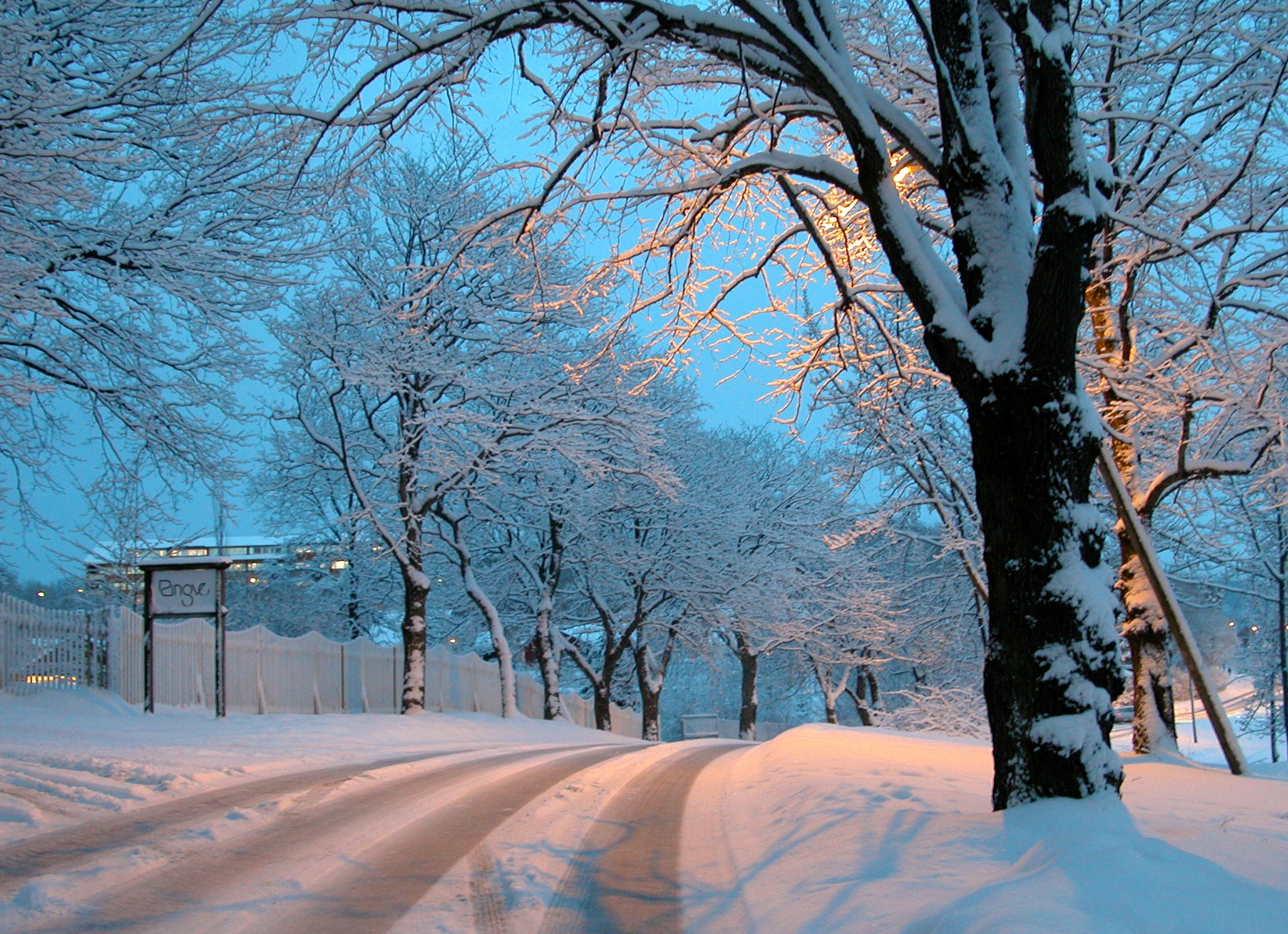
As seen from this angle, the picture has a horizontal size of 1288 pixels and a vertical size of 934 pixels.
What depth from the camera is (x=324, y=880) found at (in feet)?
15.8

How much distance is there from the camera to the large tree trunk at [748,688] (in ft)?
108

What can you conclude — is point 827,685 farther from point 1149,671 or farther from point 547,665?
point 1149,671

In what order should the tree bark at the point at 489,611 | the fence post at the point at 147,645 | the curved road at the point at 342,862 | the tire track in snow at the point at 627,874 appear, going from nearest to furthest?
the curved road at the point at 342,862 < the tire track in snow at the point at 627,874 < the fence post at the point at 147,645 < the tree bark at the point at 489,611

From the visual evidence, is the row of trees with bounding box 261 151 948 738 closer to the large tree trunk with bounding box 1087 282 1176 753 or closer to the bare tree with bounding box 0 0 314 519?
the bare tree with bounding box 0 0 314 519

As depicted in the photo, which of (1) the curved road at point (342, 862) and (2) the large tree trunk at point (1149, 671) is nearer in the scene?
(1) the curved road at point (342, 862)

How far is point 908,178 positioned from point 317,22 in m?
5.77

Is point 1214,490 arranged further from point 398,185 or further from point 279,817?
point 398,185

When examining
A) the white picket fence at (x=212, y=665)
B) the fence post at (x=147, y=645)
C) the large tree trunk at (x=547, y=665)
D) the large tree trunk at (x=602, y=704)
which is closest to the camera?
the white picket fence at (x=212, y=665)

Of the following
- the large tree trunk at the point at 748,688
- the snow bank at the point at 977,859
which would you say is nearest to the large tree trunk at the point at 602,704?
the large tree trunk at the point at 748,688

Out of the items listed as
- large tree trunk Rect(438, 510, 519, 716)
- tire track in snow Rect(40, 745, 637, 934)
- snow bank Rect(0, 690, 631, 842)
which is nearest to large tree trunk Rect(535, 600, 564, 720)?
large tree trunk Rect(438, 510, 519, 716)

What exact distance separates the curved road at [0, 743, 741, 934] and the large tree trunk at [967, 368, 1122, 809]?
7.07 ft

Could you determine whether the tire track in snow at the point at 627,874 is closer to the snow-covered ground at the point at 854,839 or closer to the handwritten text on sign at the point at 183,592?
the snow-covered ground at the point at 854,839

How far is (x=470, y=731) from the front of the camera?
17.6m

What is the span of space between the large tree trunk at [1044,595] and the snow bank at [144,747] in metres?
5.87
